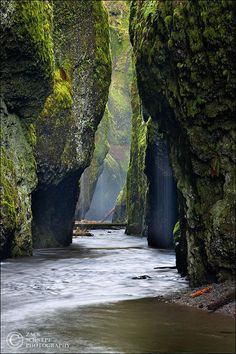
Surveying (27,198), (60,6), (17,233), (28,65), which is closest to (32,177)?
(27,198)

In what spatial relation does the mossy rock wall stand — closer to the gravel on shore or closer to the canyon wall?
the canyon wall

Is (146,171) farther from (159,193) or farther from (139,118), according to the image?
(139,118)

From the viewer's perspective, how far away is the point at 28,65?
69.7 feet

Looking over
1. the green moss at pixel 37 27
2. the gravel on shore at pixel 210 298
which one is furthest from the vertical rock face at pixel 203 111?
the green moss at pixel 37 27

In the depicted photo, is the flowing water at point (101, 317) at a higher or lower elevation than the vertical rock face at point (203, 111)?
lower

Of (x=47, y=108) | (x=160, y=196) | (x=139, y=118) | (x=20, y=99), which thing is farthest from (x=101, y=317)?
(x=139, y=118)

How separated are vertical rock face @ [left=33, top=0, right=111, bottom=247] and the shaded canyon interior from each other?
0.07 metres

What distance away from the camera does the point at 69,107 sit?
30500 mm

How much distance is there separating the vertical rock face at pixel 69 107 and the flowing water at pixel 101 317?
1282 cm

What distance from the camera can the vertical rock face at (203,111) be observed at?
41.6 feet

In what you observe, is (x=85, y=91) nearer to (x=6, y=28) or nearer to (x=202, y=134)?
(x=6, y=28)

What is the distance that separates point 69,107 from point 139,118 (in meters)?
17.7

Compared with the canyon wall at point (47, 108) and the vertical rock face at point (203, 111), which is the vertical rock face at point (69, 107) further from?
the vertical rock face at point (203, 111)

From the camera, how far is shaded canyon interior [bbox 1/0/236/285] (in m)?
13.0
